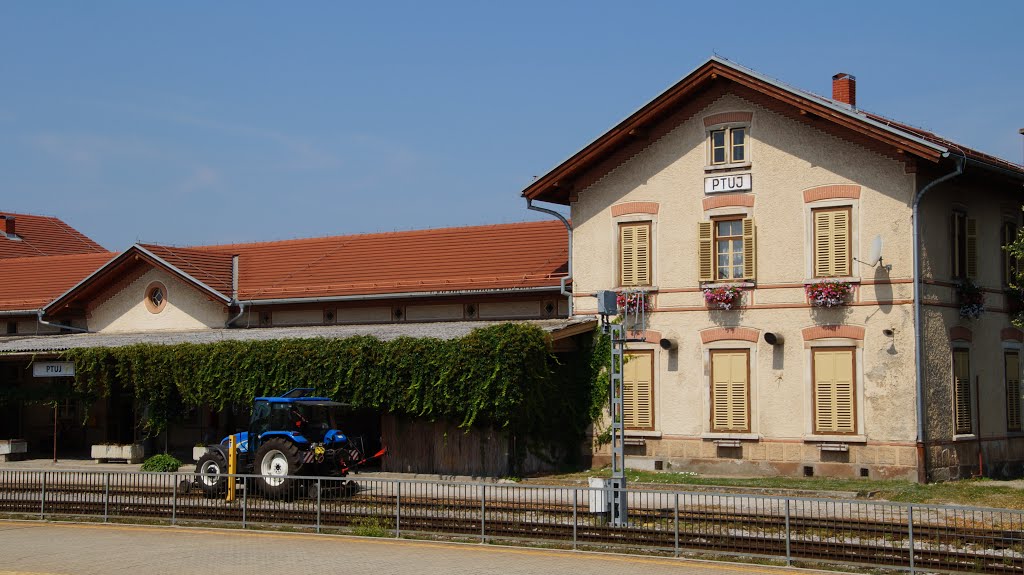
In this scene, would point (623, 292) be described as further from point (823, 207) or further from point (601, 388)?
point (823, 207)

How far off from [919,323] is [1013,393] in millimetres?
5098

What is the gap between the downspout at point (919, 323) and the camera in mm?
23375

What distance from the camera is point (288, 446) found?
70.7ft

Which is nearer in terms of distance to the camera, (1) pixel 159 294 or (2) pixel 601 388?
(2) pixel 601 388

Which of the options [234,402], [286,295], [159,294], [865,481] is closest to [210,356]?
[234,402]

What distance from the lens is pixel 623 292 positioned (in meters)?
26.8

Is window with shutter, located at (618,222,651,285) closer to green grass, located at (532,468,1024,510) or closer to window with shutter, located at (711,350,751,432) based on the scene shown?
window with shutter, located at (711,350,751,432)

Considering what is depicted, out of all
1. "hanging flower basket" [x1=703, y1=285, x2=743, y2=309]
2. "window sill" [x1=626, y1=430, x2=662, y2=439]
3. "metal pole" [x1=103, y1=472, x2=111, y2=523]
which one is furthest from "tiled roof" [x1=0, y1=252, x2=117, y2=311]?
"hanging flower basket" [x1=703, y1=285, x2=743, y2=309]

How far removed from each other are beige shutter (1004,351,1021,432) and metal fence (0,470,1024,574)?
8.57 meters

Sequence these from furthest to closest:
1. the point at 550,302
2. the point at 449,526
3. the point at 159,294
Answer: the point at 159,294
the point at 550,302
the point at 449,526

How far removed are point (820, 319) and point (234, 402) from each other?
13.8m

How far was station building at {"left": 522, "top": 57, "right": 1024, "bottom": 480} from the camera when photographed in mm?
24016

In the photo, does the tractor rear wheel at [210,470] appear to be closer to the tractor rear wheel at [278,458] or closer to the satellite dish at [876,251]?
the tractor rear wheel at [278,458]

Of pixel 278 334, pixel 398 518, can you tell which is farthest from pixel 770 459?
pixel 278 334
